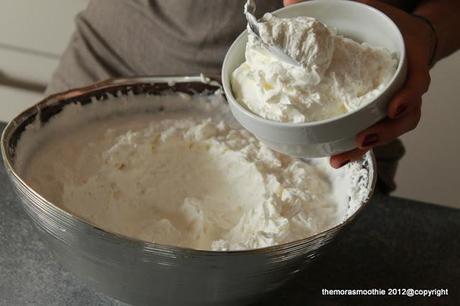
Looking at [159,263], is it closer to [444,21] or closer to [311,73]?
[311,73]

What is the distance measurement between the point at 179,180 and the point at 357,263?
0.80 feet

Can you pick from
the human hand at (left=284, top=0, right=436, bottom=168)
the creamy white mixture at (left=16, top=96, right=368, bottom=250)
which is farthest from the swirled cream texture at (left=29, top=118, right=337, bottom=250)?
the human hand at (left=284, top=0, right=436, bottom=168)

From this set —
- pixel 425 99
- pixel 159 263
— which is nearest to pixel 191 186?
pixel 159 263

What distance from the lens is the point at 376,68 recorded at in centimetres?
58

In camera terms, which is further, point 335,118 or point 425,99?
point 425,99

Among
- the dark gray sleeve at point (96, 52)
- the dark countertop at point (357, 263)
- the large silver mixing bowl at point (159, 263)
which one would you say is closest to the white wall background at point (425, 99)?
the dark gray sleeve at point (96, 52)

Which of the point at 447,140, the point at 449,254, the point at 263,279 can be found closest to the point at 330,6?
the point at 263,279

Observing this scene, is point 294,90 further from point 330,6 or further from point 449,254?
point 449,254

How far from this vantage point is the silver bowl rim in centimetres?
55

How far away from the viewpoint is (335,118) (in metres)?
0.54

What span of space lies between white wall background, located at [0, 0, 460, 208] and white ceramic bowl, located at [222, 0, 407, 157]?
778 mm

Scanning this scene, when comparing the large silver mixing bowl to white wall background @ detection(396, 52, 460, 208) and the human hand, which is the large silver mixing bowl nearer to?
the human hand

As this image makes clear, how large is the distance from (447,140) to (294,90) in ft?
3.23

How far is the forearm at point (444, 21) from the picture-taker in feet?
2.49
